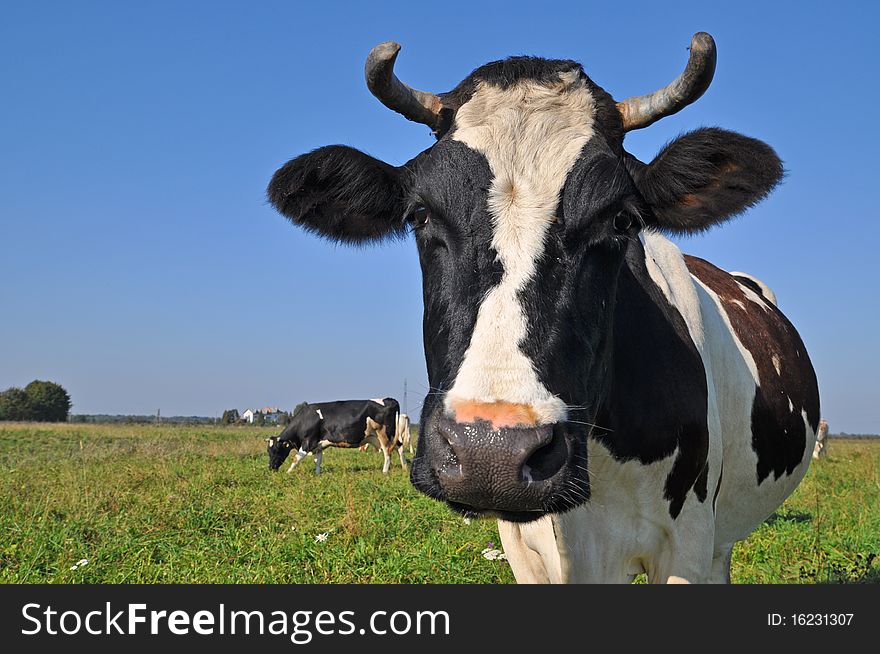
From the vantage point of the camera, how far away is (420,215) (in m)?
3.02

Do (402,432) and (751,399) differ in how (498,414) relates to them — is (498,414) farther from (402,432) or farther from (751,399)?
(402,432)

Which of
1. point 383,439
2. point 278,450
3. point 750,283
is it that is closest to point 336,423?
point 383,439

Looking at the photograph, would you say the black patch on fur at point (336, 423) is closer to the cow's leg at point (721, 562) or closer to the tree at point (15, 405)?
the cow's leg at point (721, 562)

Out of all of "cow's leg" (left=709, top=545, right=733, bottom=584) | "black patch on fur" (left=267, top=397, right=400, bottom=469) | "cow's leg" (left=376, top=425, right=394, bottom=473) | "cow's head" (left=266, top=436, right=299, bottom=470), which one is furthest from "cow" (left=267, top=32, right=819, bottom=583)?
"black patch on fur" (left=267, top=397, right=400, bottom=469)

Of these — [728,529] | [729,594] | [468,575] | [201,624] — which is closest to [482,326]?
[729,594]

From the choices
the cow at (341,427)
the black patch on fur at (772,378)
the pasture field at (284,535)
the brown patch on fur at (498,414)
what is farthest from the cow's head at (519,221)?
the cow at (341,427)

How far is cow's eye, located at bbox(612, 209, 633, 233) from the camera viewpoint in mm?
2951

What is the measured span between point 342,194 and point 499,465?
1.79 meters

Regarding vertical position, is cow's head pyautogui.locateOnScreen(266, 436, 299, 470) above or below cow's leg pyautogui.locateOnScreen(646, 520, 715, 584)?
above

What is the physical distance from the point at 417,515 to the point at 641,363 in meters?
5.96

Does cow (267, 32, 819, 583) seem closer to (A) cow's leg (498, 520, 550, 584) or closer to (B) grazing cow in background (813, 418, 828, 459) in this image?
(A) cow's leg (498, 520, 550, 584)

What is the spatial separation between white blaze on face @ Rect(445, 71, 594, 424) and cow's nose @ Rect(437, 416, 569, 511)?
77mm

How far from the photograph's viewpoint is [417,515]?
891 cm

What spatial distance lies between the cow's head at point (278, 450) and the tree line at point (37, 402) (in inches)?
3302
